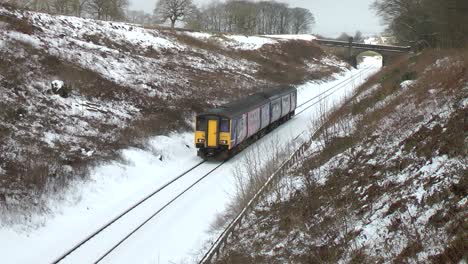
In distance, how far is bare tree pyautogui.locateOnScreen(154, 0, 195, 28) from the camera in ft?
267

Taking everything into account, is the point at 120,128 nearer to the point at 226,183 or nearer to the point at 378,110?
the point at 226,183

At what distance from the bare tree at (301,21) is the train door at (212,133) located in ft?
417

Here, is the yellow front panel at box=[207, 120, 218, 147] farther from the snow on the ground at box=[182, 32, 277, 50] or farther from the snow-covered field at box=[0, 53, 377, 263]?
the snow on the ground at box=[182, 32, 277, 50]

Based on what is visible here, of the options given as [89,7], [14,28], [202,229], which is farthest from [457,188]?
[89,7]

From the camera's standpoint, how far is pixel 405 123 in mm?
14195

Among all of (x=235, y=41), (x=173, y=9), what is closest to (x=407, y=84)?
(x=235, y=41)

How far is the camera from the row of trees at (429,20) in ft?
97.3

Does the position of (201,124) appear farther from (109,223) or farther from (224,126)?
(109,223)

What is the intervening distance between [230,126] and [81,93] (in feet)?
26.6

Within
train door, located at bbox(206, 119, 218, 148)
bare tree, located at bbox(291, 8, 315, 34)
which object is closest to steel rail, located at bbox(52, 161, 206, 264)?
train door, located at bbox(206, 119, 218, 148)

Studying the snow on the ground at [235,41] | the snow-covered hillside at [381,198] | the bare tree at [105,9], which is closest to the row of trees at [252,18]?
the bare tree at [105,9]

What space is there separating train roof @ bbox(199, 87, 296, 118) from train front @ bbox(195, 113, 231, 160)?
31 cm

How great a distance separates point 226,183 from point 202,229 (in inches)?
182

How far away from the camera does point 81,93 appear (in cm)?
2395
